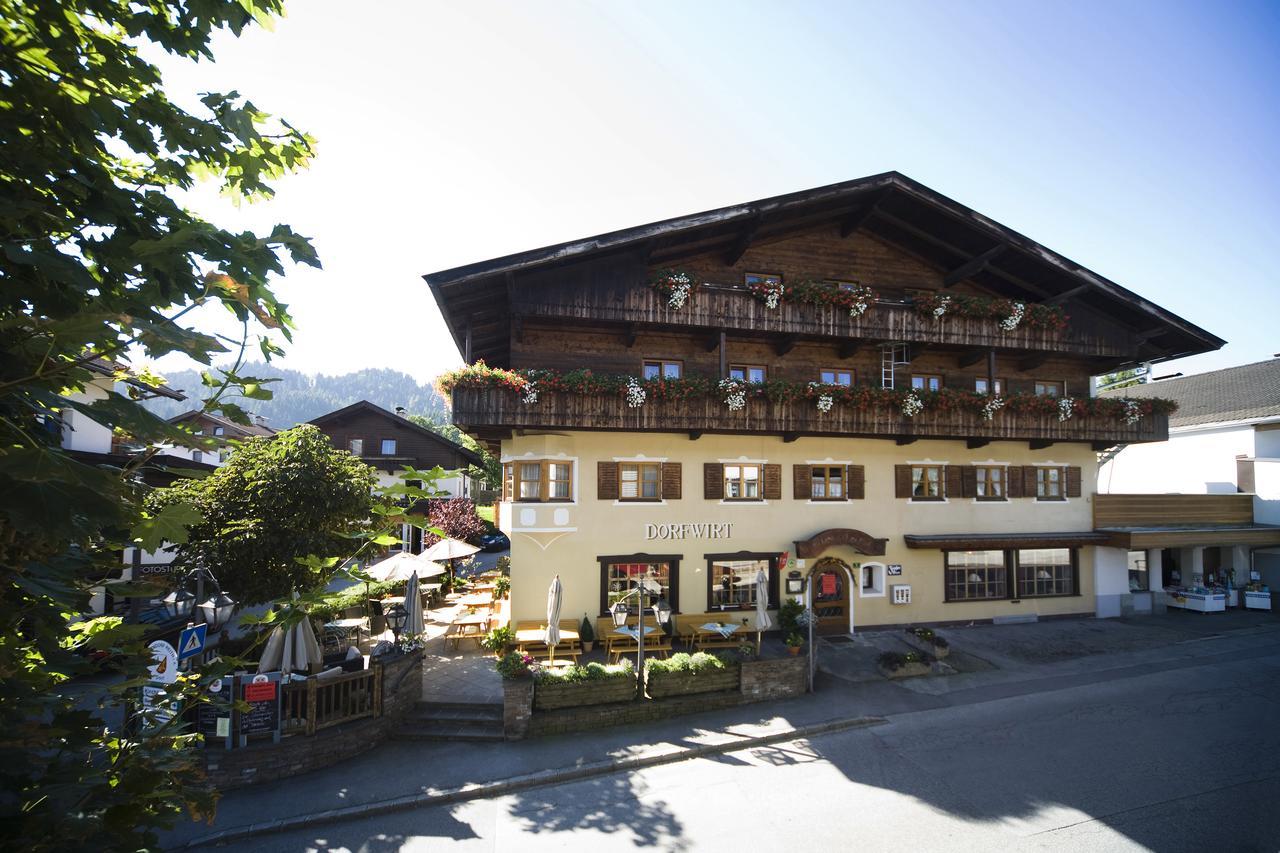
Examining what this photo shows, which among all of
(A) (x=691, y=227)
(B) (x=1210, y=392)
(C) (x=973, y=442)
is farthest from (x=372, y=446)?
(B) (x=1210, y=392)

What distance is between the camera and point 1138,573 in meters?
22.5

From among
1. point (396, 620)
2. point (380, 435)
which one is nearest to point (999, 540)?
point (396, 620)

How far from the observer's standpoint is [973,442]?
19.1 metres

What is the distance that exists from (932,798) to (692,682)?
198 inches

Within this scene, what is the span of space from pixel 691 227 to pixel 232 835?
52.0ft

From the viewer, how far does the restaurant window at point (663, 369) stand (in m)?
17.2

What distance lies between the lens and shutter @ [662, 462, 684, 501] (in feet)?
55.7

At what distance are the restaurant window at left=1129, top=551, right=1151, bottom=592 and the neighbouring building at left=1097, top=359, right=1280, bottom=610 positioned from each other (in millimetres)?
38

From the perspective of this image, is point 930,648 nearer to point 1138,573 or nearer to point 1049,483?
point 1049,483

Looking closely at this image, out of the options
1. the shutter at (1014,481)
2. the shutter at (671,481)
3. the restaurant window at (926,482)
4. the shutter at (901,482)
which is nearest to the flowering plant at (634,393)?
the shutter at (671,481)

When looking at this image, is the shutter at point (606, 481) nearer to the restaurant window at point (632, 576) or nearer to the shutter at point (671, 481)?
the shutter at point (671, 481)

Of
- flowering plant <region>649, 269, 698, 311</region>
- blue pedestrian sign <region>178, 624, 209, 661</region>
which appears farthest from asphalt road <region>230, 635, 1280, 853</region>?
flowering plant <region>649, 269, 698, 311</region>

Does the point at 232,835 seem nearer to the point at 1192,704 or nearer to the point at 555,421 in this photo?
the point at 555,421

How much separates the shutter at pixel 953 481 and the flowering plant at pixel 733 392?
8.38 meters
